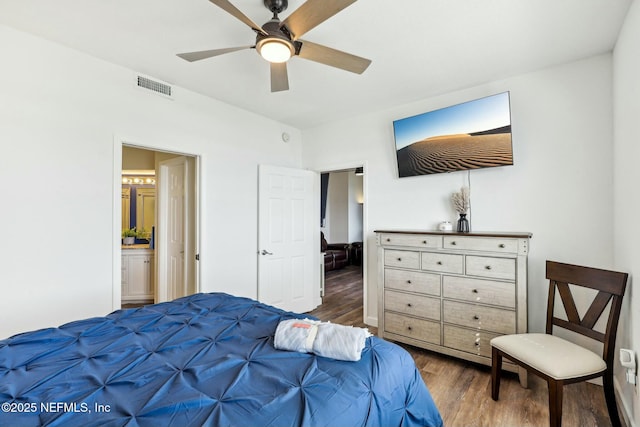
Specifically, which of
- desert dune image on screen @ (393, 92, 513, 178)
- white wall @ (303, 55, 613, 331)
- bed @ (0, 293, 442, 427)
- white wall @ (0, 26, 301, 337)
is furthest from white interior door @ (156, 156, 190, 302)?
white wall @ (303, 55, 613, 331)

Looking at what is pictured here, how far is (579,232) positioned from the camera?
2.47 meters

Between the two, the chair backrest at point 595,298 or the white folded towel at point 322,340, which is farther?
the chair backrest at point 595,298

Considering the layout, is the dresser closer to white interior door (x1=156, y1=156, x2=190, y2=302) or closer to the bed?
the bed

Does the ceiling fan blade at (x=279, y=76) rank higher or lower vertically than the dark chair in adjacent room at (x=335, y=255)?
higher

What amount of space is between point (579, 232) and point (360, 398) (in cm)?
250

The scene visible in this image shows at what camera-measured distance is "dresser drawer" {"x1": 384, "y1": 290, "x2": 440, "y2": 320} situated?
9.23ft

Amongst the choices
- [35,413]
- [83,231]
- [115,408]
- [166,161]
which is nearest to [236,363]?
[115,408]

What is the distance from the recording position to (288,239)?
4.05 metres

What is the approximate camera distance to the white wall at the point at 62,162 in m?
2.10

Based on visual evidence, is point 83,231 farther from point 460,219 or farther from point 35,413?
point 460,219

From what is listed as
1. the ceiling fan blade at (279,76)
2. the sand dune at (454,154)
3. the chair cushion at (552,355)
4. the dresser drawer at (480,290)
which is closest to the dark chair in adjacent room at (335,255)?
the sand dune at (454,154)

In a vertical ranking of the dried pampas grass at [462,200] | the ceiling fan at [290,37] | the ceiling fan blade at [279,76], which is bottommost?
the dried pampas grass at [462,200]

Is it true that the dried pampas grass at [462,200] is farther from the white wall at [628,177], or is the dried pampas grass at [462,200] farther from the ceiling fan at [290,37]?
the ceiling fan at [290,37]

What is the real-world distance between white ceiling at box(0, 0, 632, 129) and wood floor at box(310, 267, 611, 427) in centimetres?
268
